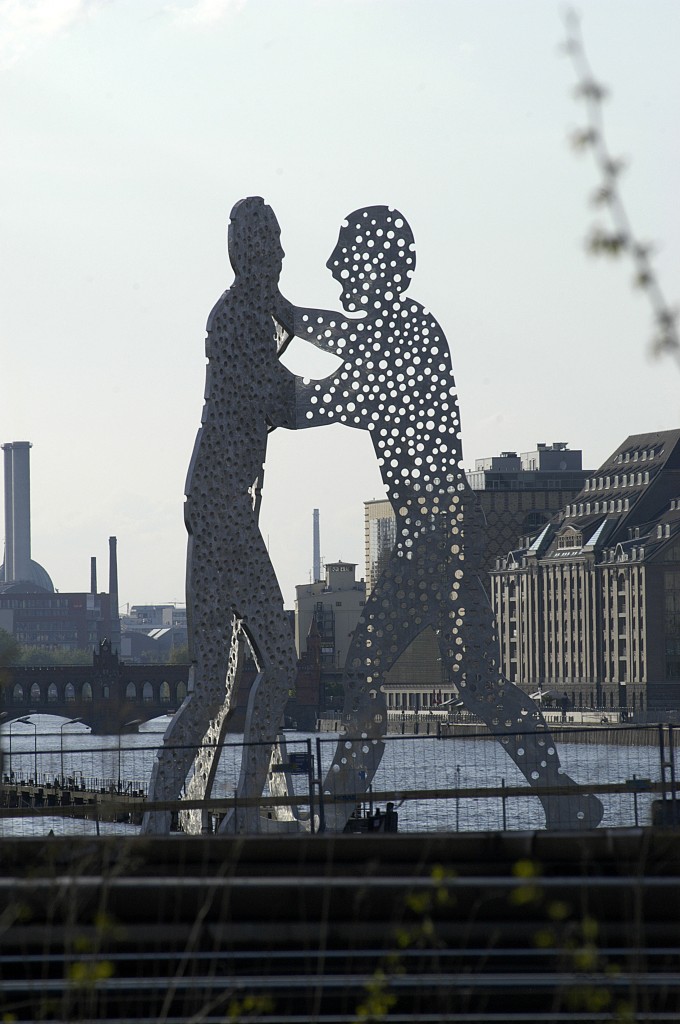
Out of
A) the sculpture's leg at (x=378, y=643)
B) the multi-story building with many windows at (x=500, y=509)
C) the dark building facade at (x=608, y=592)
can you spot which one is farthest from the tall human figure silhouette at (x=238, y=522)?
the multi-story building with many windows at (x=500, y=509)

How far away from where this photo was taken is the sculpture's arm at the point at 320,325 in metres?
21.0

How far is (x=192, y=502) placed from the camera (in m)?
20.1

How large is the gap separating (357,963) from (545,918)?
832 millimetres

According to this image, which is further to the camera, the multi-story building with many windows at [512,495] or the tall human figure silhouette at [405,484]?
the multi-story building with many windows at [512,495]

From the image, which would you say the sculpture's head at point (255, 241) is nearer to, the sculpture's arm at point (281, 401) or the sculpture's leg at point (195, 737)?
the sculpture's arm at point (281, 401)

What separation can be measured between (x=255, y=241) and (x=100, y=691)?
324ft

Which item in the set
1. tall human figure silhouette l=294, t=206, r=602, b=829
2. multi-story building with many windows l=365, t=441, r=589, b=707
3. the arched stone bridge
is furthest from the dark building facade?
tall human figure silhouette l=294, t=206, r=602, b=829

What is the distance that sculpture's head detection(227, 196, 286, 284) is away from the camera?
20688mm

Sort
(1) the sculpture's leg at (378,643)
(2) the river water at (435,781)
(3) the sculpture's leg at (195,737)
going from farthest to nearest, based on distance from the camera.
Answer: (2) the river water at (435,781) < (1) the sculpture's leg at (378,643) < (3) the sculpture's leg at (195,737)

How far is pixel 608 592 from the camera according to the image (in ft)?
319

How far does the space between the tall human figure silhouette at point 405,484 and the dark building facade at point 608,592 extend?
240 feet

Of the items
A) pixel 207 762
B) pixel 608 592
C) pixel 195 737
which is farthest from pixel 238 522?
pixel 608 592

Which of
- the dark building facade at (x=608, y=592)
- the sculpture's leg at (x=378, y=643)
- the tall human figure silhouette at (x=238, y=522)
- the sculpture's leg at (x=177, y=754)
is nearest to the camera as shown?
the sculpture's leg at (x=177, y=754)

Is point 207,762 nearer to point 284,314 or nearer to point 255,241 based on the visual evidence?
point 284,314
